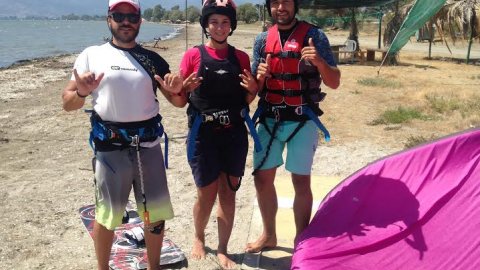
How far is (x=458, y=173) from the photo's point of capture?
11.1 ft

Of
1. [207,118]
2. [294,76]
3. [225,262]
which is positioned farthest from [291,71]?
[225,262]

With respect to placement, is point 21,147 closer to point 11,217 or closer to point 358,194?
Result: point 11,217

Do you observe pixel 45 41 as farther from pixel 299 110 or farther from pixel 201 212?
pixel 299 110

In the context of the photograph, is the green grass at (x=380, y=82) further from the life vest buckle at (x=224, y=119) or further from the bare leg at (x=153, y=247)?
the bare leg at (x=153, y=247)

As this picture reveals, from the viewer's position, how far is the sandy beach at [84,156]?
4.62 metres

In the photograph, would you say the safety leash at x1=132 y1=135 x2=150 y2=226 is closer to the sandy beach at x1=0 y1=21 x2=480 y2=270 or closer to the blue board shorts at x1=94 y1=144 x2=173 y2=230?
the blue board shorts at x1=94 y1=144 x2=173 y2=230

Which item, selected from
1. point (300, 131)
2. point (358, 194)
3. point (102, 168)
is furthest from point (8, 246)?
point (358, 194)

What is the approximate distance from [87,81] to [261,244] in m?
2.21

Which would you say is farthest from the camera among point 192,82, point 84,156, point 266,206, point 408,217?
point 84,156

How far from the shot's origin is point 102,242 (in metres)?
3.58

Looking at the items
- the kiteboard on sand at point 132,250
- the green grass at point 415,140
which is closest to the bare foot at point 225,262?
the kiteboard on sand at point 132,250

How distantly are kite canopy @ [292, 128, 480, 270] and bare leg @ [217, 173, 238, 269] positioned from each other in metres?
0.65

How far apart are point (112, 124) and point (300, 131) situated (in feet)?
4.90

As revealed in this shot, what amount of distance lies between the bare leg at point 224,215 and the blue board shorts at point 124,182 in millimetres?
596
